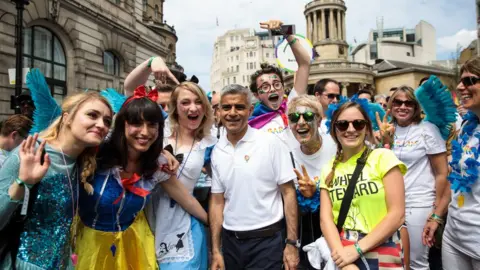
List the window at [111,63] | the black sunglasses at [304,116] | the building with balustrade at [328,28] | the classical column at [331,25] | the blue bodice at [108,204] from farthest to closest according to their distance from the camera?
the classical column at [331,25] → the building with balustrade at [328,28] → the window at [111,63] → the black sunglasses at [304,116] → the blue bodice at [108,204]

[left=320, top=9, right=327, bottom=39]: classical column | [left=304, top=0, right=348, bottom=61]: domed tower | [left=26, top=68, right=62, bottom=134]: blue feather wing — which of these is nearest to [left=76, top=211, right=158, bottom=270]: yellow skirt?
[left=26, top=68, right=62, bottom=134]: blue feather wing

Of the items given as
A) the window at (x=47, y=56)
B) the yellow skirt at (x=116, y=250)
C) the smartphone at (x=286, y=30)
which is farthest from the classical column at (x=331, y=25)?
the yellow skirt at (x=116, y=250)

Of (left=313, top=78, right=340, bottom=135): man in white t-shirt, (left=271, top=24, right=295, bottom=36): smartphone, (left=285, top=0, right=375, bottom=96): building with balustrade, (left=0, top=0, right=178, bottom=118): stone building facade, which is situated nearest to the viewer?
(left=271, top=24, right=295, bottom=36): smartphone

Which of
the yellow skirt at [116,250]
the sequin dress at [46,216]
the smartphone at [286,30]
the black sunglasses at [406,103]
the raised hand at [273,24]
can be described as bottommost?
the yellow skirt at [116,250]

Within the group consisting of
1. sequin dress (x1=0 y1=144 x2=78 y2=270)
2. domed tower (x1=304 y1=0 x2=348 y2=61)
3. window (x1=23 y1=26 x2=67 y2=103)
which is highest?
domed tower (x1=304 y1=0 x2=348 y2=61)

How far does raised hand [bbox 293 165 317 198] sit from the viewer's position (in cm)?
316

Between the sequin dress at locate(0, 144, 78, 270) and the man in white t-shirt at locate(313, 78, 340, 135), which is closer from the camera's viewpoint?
the sequin dress at locate(0, 144, 78, 270)

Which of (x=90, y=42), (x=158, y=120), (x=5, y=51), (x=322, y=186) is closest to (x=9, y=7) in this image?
(x=5, y=51)

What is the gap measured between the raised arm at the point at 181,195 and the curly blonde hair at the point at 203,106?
0.62 meters

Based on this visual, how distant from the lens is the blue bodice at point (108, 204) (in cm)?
283

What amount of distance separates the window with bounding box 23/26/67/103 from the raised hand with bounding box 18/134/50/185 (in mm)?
14958

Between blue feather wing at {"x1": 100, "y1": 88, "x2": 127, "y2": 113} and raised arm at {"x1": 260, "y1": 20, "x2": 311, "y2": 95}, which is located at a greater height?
raised arm at {"x1": 260, "y1": 20, "x2": 311, "y2": 95}

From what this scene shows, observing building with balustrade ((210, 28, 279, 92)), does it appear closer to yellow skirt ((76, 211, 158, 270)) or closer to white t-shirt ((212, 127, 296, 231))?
white t-shirt ((212, 127, 296, 231))

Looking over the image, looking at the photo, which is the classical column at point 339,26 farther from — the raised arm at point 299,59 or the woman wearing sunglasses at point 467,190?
the woman wearing sunglasses at point 467,190
